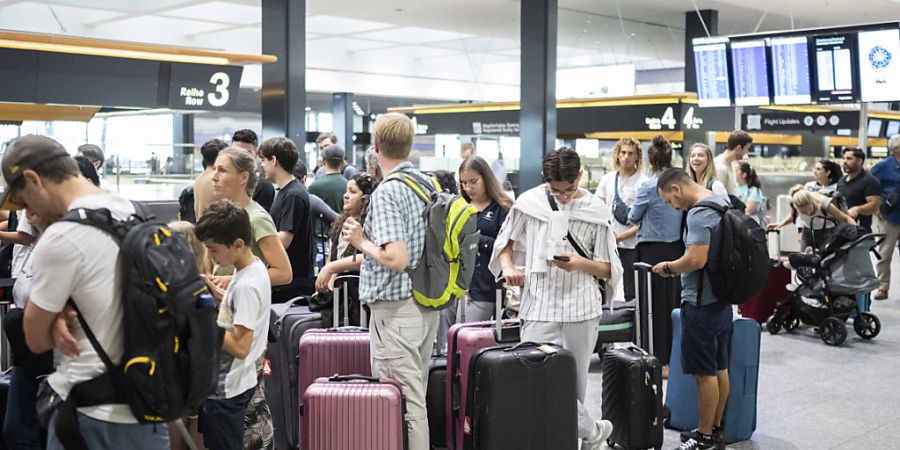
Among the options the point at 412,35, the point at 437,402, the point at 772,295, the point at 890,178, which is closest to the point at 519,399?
the point at 437,402

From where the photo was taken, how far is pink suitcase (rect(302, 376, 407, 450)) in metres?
3.86

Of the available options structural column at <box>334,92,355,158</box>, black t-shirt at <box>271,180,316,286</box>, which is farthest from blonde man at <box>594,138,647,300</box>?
structural column at <box>334,92,355,158</box>

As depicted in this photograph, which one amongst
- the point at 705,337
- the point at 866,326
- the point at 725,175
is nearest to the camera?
the point at 705,337

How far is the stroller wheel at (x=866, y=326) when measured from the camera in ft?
27.0

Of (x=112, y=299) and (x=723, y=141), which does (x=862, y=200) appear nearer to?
(x=112, y=299)

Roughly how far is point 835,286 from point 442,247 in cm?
524

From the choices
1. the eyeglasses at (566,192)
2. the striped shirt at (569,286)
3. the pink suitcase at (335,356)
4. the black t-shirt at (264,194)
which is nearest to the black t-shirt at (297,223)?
the black t-shirt at (264,194)

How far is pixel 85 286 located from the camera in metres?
2.44

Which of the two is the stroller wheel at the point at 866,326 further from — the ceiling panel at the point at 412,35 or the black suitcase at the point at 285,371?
the ceiling panel at the point at 412,35

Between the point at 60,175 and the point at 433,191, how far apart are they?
1.70 meters

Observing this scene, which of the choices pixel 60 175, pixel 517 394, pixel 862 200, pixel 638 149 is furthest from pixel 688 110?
pixel 60 175

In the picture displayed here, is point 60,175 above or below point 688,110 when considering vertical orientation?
below

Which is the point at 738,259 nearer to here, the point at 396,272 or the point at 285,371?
the point at 396,272

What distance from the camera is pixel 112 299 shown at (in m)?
2.48
